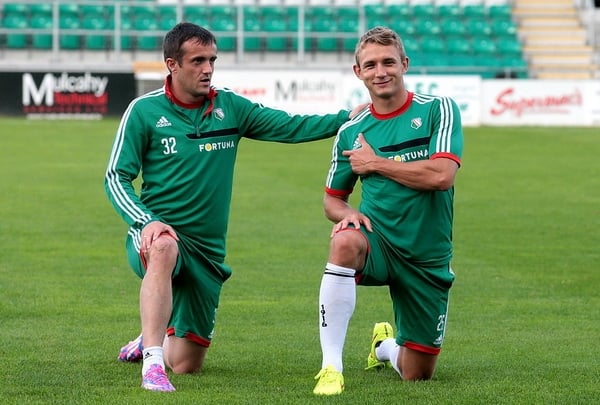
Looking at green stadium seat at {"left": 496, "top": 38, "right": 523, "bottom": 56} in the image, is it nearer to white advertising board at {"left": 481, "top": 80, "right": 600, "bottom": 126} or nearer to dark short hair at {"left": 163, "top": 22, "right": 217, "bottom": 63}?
white advertising board at {"left": 481, "top": 80, "right": 600, "bottom": 126}

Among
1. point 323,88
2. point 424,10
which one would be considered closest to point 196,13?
point 323,88

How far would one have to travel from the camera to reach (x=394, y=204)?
20.8ft

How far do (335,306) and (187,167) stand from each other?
3.86ft

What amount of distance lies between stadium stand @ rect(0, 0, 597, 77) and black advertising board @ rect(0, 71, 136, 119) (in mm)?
1135

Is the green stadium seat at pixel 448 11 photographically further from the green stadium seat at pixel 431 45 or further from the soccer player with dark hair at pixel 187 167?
the soccer player with dark hair at pixel 187 167

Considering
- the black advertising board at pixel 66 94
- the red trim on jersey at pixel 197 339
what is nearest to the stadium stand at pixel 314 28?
the black advertising board at pixel 66 94

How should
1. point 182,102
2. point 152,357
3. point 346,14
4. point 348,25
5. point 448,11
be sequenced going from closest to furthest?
point 152,357 < point 182,102 < point 348,25 < point 346,14 < point 448,11

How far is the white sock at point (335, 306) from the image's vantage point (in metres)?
6.05

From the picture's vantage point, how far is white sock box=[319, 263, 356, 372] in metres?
6.05

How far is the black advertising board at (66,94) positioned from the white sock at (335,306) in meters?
27.8

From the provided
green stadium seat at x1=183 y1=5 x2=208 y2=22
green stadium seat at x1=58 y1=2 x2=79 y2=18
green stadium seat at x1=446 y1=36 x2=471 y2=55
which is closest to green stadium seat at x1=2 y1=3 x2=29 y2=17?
green stadium seat at x1=58 y1=2 x2=79 y2=18

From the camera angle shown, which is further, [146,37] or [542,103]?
[146,37]

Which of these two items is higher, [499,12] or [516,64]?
[499,12]

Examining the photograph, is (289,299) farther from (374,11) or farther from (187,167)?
(374,11)
